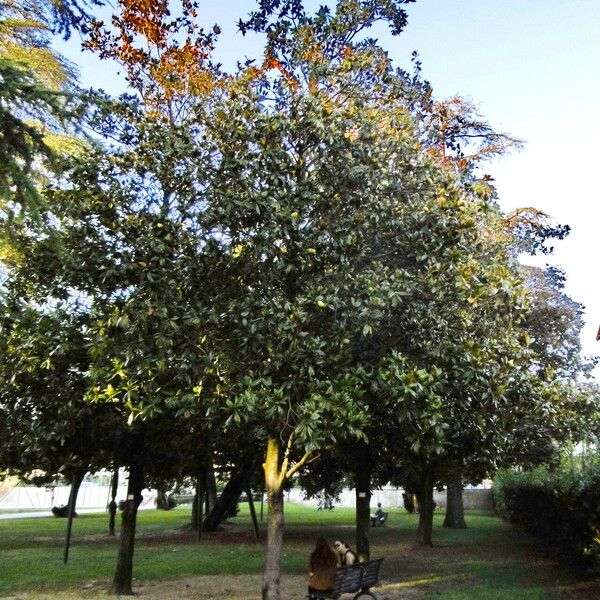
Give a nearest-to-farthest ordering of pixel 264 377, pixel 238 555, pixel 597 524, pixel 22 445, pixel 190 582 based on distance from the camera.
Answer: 1. pixel 264 377
2. pixel 597 524
3. pixel 22 445
4. pixel 190 582
5. pixel 238 555

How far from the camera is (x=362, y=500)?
1736cm

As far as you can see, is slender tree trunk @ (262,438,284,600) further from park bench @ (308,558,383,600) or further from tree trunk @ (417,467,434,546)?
tree trunk @ (417,467,434,546)

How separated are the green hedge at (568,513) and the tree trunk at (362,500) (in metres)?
4.08

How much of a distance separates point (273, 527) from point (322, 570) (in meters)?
0.99

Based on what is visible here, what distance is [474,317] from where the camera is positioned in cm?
1240

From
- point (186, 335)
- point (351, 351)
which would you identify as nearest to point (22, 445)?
point (186, 335)

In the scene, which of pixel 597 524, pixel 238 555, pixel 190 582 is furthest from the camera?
pixel 238 555

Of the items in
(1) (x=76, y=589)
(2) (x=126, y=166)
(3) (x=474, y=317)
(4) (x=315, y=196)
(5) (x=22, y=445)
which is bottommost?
(1) (x=76, y=589)

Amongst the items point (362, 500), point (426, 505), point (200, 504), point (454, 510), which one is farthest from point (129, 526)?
point (454, 510)

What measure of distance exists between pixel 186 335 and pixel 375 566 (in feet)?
16.2

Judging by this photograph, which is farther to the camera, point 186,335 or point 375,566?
point 375,566

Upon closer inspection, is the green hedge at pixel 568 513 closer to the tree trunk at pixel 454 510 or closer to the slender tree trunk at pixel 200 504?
the slender tree trunk at pixel 200 504

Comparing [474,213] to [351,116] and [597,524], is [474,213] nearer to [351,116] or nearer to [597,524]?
[351,116]

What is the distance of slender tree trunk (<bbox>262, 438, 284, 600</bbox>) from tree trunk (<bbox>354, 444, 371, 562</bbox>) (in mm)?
4872
